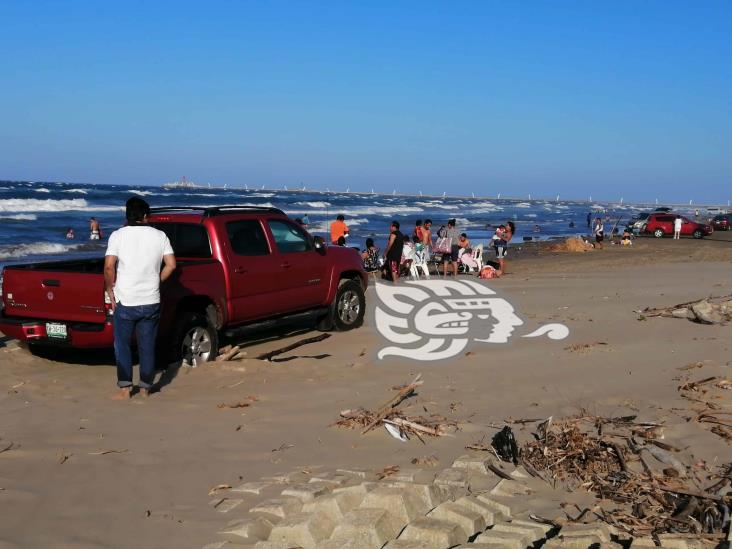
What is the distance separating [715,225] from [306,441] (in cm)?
5329

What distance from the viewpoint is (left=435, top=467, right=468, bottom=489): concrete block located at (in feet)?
15.0

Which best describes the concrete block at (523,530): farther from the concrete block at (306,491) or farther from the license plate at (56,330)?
the license plate at (56,330)

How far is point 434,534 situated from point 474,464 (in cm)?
126

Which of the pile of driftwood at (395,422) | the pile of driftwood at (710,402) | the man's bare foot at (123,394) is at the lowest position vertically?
the man's bare foot at (123,394)

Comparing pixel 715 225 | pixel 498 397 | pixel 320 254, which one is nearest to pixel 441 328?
pixel 320 254

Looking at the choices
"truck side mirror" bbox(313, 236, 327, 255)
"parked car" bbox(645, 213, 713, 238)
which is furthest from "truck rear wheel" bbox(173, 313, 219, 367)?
"parked car" bbox(645, 213, 713, 238)

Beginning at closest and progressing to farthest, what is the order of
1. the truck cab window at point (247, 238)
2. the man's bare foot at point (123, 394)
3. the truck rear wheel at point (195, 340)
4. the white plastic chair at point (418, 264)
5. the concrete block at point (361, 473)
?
the concrete block at point (361, 473)
the man's bare foot at point (123, 394)
the truck rear wheel at point (195, 340)
the truck cab window at point (247, 238)
the white plastic chair at point (418, 264)

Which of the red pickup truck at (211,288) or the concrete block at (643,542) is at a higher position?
the red pickup truck at (211,288)

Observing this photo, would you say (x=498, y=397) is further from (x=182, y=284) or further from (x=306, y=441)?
(x=182, y=284)

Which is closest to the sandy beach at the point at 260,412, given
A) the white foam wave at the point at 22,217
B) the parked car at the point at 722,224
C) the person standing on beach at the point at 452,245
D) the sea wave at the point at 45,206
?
the person standing on beach at the point at 452,245

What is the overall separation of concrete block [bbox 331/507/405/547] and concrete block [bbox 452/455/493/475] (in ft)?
3.33

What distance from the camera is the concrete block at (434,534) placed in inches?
145

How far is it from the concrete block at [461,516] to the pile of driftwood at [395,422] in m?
1.61

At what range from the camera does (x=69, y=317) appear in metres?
7.51
